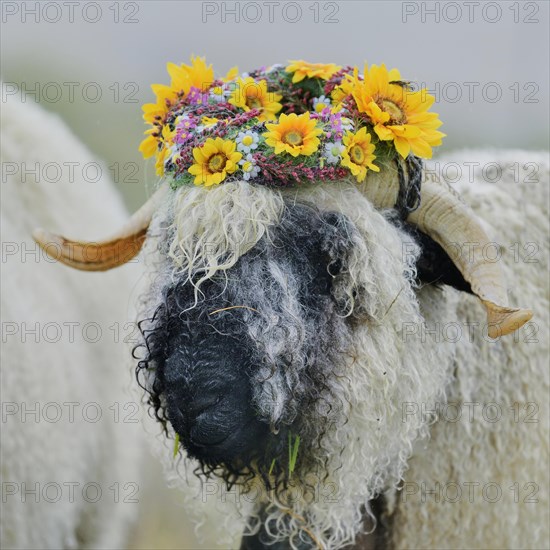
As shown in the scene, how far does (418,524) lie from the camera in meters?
3.34

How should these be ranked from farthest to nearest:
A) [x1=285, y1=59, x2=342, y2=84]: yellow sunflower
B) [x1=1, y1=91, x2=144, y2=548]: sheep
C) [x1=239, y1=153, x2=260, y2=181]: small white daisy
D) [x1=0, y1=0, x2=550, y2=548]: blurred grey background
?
[x1=0, y1=0, x2=550, y2=548]: blurred grey background, [x1=1, y1=91, x2=144, y2=548]: sheep, [x1=285, y1=59, x2=342, y2=84]: yellow sunflower, [x1=239, y1=153, x2=260, y2=181]: small white daisy

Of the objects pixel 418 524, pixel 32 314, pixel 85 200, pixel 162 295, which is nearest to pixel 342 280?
pixel 162 295

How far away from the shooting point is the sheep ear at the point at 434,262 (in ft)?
9.88

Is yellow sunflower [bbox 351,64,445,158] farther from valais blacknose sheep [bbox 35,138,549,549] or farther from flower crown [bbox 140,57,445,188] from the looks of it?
valais blacknose sheep [bbox 35,138,549,549]

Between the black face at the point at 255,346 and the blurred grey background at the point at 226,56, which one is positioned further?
the blurred grey background at the point at 226,56

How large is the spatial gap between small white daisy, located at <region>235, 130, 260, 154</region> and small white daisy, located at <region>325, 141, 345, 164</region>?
0.23 meters

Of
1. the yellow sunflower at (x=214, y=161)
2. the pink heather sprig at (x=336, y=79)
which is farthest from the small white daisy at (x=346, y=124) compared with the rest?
the yellow sunflower at (x=214, y=161)

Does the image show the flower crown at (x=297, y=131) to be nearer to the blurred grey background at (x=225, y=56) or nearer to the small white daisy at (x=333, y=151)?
the small white daisy at (x=333, y=151)

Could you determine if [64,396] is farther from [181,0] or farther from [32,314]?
[181,0]

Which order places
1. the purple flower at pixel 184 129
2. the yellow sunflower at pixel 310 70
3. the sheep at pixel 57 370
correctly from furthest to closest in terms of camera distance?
1. the sheep at pixel 57 370
2. the yellow sunflower at pixel 310 70
3. the purple flower at pixel 184 129

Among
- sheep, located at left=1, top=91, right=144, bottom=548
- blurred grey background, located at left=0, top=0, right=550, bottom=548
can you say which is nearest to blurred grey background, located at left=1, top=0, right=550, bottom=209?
blurred grey background, located at left=0, top=0, right=550, bottom=548

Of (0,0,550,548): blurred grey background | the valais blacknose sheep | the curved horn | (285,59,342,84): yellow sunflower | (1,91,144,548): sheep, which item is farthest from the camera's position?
(0,0,550,548): blurred grey background

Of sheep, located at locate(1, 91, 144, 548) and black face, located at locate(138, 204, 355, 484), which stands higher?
black face, located at locate(138, 204, 355, 484)

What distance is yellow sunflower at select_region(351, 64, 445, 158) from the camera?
2793 millimetres
